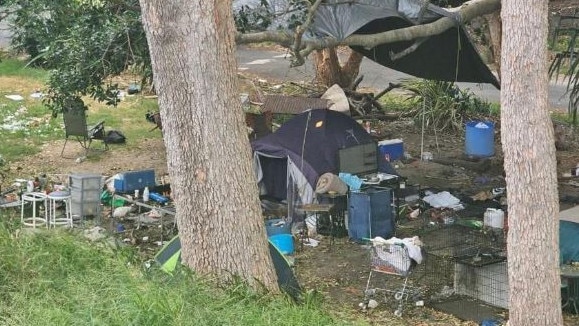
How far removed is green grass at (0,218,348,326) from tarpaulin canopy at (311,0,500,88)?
13.2 ft

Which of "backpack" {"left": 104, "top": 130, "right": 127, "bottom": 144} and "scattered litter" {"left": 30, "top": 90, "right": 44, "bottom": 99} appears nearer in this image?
"backpack" {"left": 104, "top": 130, "right": 127, "bottom": 144}

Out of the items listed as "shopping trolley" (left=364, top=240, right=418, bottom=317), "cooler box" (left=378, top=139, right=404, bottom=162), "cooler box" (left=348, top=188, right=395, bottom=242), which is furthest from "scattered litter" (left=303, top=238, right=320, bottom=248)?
A: "cooler box" (left=378, top=139, right=404, bottom=162)

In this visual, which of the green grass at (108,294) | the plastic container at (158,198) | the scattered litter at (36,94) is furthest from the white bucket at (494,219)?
the scattered litter at (36,94)

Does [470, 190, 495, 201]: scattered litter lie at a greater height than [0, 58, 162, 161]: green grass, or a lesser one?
lesser

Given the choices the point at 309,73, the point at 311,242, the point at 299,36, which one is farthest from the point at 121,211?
the point at 309,73

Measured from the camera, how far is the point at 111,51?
10.5 m

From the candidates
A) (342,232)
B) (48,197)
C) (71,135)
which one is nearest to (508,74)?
(342,232)

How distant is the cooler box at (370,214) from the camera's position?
10.5 metres

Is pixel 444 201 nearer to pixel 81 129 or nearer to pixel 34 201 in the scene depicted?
pixel 34 201

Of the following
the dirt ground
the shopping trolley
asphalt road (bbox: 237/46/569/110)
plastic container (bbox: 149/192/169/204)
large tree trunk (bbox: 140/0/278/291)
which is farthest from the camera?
asphalt road (bbox: 237/46/569/110)

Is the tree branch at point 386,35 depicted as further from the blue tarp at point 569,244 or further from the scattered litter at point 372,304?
the blue tarp at point 569,244

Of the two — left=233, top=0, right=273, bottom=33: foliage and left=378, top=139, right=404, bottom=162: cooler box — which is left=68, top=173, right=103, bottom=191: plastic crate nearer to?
left=233, top=0, right=273, bottom=33: foliage

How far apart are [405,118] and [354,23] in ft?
22.4

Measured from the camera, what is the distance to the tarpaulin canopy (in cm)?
999
